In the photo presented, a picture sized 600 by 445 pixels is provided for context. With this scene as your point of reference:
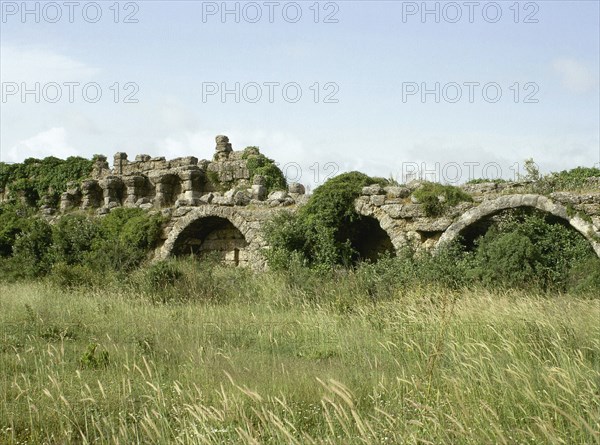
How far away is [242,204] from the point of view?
18.8 meters

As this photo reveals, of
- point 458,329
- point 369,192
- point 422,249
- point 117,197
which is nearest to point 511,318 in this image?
point 458,329

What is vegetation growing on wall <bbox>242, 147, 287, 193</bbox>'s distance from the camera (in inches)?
805

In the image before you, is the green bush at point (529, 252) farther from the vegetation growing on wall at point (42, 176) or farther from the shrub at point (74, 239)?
the vegetation growing on wall at point (42, 176)

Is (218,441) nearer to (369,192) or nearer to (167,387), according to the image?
(167,387)

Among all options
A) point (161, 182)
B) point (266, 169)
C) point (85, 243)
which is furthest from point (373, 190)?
point (161, 182)

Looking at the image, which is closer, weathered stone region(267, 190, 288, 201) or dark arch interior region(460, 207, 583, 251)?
dark arch interior region(460, 207, 583, 251)

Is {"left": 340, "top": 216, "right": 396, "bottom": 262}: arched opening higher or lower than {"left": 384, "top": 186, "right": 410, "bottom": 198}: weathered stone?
lower

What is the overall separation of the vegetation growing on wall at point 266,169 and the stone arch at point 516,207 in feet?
21.2

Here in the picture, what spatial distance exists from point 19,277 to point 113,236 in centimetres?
271

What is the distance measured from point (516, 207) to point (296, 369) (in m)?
9.47

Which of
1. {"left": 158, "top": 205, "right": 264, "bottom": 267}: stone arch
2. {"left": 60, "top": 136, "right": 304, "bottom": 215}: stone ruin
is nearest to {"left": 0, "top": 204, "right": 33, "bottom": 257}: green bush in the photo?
{"left": 60, "top": 136, "right": 304, "bottom": 215}: stone ruin

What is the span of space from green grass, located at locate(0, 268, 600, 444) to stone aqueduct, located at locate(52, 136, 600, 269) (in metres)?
3.16

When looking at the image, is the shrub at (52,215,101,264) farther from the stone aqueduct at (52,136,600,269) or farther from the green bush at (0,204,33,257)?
the green bush at (0,204,33,257)

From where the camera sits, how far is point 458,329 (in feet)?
26.8
